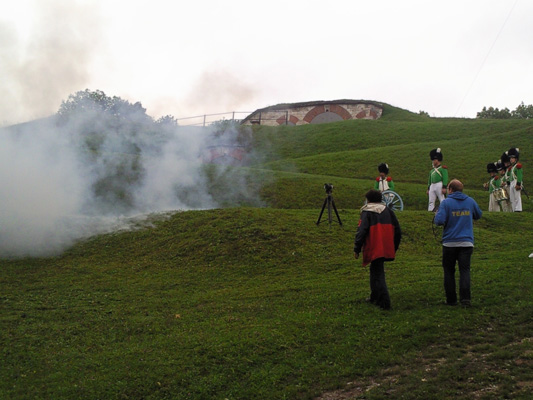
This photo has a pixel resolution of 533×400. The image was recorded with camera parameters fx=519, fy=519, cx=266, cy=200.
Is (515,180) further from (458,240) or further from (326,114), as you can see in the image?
(326,114)

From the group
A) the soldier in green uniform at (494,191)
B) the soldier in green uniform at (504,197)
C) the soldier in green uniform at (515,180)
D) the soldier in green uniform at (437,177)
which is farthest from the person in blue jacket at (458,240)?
the soldier in green uniform at (494,191)

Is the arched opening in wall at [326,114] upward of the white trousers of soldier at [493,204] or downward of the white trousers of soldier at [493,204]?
upward

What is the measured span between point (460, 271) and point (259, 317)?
13.2ft

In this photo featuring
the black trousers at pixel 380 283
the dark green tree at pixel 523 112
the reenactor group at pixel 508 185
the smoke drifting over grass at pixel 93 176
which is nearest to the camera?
the black trousers at pixel 380 283

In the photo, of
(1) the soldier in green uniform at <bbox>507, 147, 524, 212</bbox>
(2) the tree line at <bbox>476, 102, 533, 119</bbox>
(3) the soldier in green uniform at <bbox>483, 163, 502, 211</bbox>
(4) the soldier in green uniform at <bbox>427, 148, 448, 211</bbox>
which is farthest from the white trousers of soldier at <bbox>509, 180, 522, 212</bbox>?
(2) the tree line at <bbox>476, 102, 533, 119</bbox>

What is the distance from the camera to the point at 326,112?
67.3 m

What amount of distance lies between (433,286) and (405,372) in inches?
167

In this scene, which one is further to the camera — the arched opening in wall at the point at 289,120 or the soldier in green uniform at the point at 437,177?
the arched opening in wall at the point at 289,120

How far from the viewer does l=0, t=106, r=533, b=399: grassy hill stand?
7.58 m

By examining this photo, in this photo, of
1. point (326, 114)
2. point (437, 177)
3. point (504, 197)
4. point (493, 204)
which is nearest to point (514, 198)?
point (504, 197)

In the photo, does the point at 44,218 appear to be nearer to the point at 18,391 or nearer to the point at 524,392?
the point at 18,391

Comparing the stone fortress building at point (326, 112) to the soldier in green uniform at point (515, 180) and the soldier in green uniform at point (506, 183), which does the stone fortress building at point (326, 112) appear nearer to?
the soldier in green uniform at point (506, 183)

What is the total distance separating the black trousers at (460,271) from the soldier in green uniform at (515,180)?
50.1 feet

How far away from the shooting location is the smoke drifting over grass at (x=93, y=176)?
18.5 m
